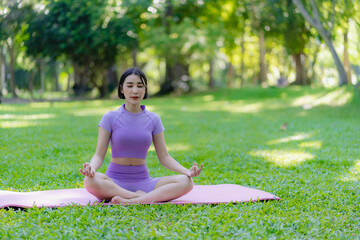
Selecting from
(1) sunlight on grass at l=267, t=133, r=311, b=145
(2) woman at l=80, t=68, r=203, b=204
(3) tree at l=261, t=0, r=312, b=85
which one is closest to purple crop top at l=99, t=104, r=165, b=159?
(2) woman at l=80, t=68, r=203, b=204

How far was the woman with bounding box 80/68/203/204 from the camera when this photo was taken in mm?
3701

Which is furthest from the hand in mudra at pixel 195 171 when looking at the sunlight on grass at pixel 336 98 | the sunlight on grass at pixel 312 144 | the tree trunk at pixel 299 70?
the tree trunk at pixel 299 70

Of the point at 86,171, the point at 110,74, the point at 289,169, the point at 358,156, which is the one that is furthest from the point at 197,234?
the point at 110,74

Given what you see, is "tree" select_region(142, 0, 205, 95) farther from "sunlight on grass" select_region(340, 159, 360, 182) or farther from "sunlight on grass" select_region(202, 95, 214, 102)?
"sunlight on grass" select_region(340, 159, 360, 182)

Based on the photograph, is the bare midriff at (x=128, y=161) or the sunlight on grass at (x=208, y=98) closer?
the bare midriff at (x=128, y=161)

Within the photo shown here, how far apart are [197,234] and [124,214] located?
0.65 metres

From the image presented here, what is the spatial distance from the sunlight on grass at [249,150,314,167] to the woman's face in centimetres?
261

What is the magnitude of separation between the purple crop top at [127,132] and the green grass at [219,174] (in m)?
0.45

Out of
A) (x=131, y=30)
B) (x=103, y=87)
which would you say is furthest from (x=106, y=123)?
(x=103, y=87)

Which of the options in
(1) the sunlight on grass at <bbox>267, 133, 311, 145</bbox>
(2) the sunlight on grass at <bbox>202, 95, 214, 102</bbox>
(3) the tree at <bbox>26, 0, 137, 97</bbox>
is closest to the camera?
(1) the sunlight on grass at <bbox>267, 133, 311, 145</bbox>

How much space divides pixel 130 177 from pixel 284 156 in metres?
3.07

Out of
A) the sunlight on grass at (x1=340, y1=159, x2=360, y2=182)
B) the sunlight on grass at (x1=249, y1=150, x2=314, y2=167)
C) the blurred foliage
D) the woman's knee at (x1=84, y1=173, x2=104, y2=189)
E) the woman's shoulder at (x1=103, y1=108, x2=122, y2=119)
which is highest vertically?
the blurred foliage

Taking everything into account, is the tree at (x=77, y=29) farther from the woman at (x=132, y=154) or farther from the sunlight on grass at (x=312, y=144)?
the woman at (x=132, y=154)

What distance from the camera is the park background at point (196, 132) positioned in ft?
10.8
